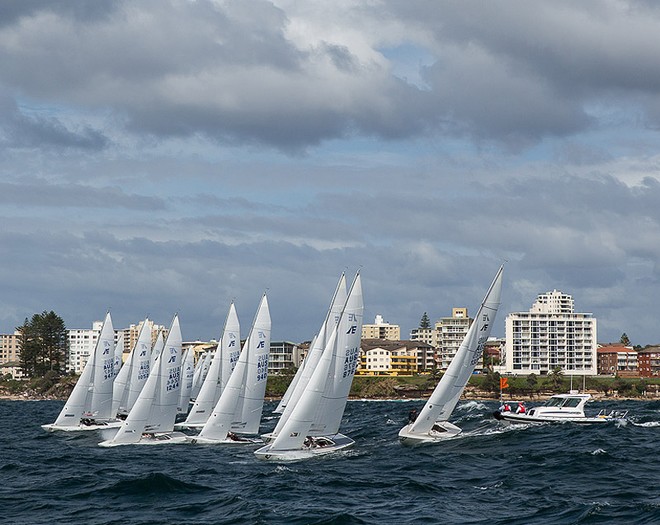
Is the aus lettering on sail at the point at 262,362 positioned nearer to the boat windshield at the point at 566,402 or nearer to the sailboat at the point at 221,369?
the sailboat at the point at 221,369

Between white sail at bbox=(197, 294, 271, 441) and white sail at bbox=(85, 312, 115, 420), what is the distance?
920 inches

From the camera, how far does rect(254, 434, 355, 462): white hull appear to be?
56938mm

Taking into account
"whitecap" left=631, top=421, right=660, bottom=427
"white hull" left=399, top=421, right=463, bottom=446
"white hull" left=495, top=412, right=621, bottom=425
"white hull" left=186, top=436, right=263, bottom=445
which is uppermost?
"white hull" left=495, top=412, right=621, bottom=425

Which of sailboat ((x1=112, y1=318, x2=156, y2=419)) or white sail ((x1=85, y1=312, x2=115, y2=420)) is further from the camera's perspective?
white sail ((x1=85, y1=312, x2=115, y2=420))

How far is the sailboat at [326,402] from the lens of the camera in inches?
2259

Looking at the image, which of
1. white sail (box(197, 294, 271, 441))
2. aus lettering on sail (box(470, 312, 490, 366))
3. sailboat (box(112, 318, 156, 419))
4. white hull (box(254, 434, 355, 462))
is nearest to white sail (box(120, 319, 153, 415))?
sailboat (box(112, 318, 156, 419))

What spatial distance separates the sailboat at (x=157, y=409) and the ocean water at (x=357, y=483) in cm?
147

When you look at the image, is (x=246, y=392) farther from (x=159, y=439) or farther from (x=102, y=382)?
(x=102, y=382)

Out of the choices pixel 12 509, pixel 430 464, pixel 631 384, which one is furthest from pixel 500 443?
pixel 631 384

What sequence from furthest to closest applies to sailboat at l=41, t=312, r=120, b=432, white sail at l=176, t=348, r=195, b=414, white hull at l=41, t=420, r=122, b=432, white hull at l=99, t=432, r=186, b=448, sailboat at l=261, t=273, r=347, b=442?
white sail at l=176, t=348, r=195, b=414
sailboat at l=41, t=312, r=120, b=432
white hull at l=41, t=420, r=122, b=432
white hull at l=99, t=432, r=186, b=448
sailboat at l=261, t=273, r=347, b=442

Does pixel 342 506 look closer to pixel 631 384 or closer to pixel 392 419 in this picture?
pixel 392 419

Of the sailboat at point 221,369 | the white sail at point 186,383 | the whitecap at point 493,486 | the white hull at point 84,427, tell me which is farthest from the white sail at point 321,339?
the white sail at point 186,383

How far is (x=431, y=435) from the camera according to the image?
67.3 meters

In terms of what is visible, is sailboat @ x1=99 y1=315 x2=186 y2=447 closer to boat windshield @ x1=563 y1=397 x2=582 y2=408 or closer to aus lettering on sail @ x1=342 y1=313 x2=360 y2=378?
aus lettering on sail @ x1=342 y1=313 x2=360 y2=378
